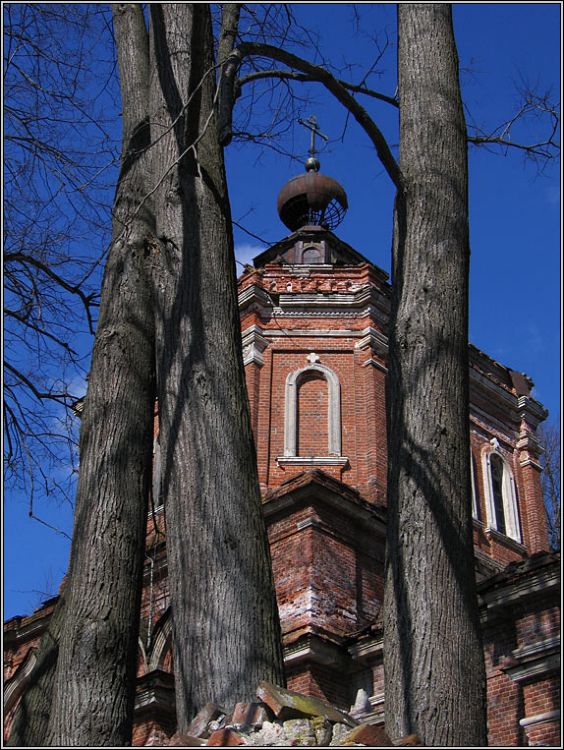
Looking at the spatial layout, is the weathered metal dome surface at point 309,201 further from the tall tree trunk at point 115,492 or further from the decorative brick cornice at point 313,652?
the tall tree trunk at point 115,492

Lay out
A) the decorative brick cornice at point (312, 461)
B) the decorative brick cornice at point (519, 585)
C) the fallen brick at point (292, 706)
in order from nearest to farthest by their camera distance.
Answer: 1. the fallen brick at point (292, 706)
2. the decorative brick cornice at point (519, 585)
3. the decorative brick cornice at point (312, 461)

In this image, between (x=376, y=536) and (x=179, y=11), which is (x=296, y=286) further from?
(x=179, y=11)

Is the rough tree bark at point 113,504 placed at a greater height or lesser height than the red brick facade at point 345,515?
lesser

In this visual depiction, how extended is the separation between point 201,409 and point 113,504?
623 millimetres

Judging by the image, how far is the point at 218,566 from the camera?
4.23m

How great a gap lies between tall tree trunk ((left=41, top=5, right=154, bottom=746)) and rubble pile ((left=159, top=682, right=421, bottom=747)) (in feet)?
1.91

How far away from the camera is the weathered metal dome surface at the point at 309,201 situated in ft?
89.0

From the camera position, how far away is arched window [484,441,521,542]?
802 inches

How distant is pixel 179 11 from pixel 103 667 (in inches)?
145

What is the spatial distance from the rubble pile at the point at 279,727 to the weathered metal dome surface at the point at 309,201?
23.8m

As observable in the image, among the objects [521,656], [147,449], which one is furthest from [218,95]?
[521,656]

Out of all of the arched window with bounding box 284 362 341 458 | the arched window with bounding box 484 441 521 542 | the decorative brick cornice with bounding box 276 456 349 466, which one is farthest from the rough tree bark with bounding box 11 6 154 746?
the arched window with bounding box 484 441 521 542

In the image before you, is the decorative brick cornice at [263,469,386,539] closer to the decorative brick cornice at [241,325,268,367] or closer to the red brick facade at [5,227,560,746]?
the red brick facade at [5,227,560,746]

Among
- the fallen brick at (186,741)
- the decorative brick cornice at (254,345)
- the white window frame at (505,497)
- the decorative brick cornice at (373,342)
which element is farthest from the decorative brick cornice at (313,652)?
the fallen brick at (186,741)
